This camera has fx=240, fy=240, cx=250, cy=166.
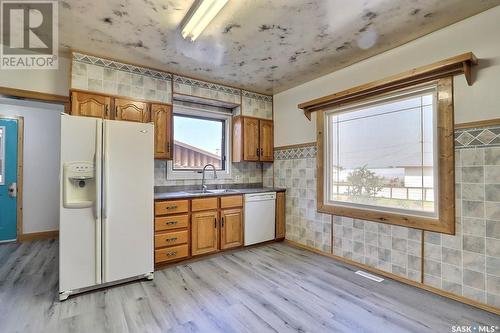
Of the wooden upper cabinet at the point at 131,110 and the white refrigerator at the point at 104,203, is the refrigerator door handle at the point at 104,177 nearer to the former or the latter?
the white refrigerator at the point at 104,203

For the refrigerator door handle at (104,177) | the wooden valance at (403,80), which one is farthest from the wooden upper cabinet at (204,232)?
the wooden valance at (403,80)

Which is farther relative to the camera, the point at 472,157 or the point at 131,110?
the point at 131,110

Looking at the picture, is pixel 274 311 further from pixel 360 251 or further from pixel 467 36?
pixel 467 36

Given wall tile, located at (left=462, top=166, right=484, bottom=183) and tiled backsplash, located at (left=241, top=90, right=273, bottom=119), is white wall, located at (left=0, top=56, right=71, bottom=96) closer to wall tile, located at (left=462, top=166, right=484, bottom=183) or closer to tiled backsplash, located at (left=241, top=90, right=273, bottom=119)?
tiled backsplash, located at (left=241, top=90, right=273, bottom=119)

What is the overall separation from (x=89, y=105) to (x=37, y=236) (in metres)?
2.92

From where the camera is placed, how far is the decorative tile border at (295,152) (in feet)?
11.9

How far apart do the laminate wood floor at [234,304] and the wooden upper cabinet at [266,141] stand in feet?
6.21

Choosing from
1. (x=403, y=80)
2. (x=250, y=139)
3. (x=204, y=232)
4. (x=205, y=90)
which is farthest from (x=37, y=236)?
(x=403, y=80)

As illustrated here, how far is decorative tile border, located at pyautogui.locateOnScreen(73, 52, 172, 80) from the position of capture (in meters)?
2.83

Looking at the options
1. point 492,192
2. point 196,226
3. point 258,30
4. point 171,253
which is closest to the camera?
point 492,192

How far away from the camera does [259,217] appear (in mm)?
3764

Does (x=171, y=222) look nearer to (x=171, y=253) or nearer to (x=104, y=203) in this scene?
(x=171, y=253)

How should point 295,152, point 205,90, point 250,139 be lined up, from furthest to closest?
point 250,139
point 295,152
point 205,90

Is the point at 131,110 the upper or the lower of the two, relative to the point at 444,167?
upper
